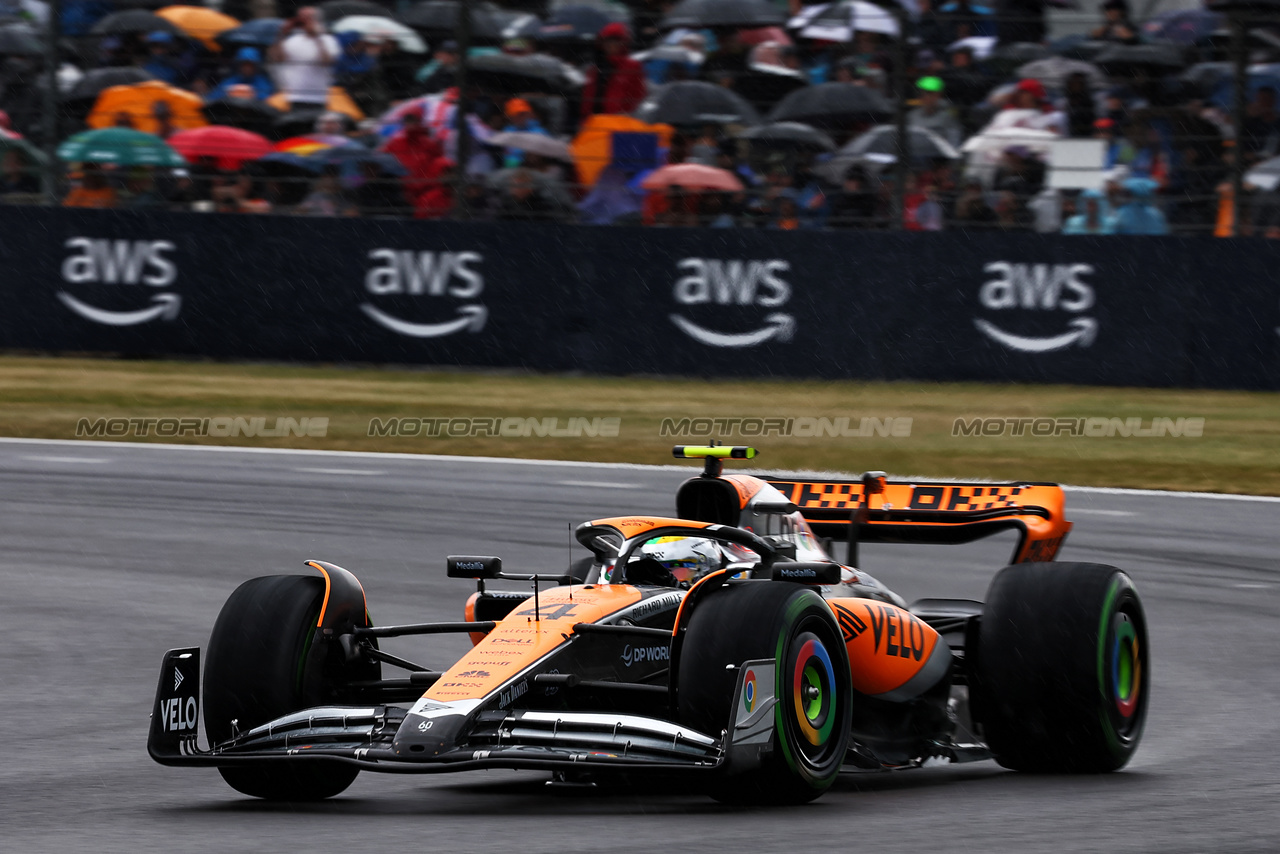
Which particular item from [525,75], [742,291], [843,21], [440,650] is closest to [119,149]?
[525,75]

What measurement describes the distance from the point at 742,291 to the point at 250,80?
16.9ft

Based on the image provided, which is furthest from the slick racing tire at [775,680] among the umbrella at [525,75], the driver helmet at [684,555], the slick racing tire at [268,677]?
the umbrella at [525,75]

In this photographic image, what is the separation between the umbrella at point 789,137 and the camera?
58.4 ft

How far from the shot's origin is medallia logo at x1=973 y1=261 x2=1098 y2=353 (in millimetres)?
17672

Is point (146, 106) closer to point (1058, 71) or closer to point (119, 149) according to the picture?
point (119, 149)

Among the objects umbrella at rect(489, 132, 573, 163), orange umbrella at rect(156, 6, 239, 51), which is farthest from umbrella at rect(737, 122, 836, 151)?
orange umbrella at rect(156, 6, 239, 51)

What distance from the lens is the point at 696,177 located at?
18234mm

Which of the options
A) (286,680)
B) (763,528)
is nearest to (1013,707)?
(763,528)

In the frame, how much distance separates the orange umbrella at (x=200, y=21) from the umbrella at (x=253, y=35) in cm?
9

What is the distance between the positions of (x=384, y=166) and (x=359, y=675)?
1318cm

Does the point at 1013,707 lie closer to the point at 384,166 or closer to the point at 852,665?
the point at 852,665

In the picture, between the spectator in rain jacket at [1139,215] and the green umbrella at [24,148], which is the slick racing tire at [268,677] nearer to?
the spectator in rain jacket at [1139,215]

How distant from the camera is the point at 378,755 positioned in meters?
5.05

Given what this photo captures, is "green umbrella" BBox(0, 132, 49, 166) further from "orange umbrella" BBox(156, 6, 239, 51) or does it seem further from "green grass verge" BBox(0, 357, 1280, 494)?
"green grass verge" BBox(0, 357, 1280, 494)
